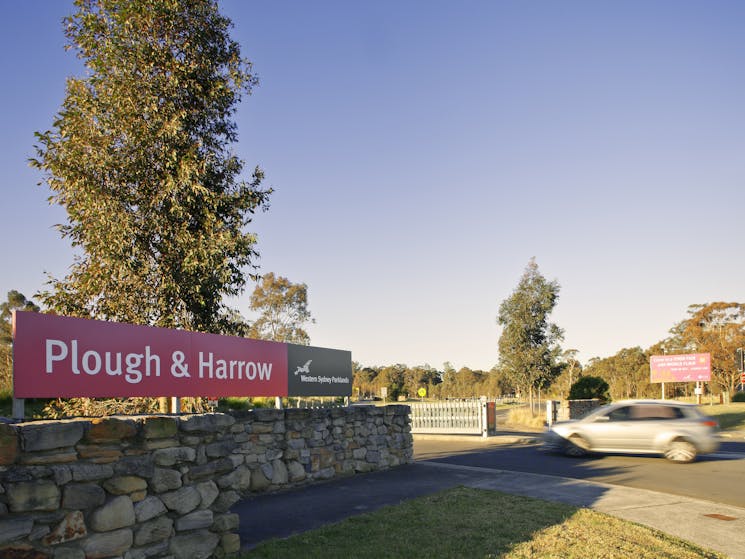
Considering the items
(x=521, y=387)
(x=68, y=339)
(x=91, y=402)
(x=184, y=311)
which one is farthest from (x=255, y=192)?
(x=521, y=387)

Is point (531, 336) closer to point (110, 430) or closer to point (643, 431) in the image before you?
point (643, 431)

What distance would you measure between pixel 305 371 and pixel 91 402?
4460mm

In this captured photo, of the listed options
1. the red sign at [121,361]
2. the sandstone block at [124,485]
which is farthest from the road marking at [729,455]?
the sandstone block at [124,485]

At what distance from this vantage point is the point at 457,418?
78.6 feet

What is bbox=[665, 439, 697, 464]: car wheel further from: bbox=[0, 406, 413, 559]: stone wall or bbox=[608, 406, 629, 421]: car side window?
bbox=[0, 406, 413, 559]: stone wall

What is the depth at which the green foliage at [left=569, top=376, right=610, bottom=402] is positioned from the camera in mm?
35219

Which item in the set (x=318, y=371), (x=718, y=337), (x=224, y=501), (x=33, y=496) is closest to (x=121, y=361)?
(x=224, y=501)

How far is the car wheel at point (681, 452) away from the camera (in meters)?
14.8

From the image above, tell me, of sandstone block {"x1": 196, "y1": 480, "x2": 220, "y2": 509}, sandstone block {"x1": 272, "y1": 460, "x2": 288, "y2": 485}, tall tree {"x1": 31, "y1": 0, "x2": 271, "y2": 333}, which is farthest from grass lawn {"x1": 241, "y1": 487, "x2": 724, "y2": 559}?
tall tree {"x1": 31, "y1": 0, "x2": 271, "y2": 333}

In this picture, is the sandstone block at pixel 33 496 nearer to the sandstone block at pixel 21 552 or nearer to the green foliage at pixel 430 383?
the sandstone block at pixel 21 552

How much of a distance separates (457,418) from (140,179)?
15.8 metres

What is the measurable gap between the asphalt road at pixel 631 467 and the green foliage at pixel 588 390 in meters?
15.8

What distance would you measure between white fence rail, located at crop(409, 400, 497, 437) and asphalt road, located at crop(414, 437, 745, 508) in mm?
3479

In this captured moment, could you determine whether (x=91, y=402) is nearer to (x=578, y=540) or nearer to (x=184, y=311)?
(x=184, y=311)
